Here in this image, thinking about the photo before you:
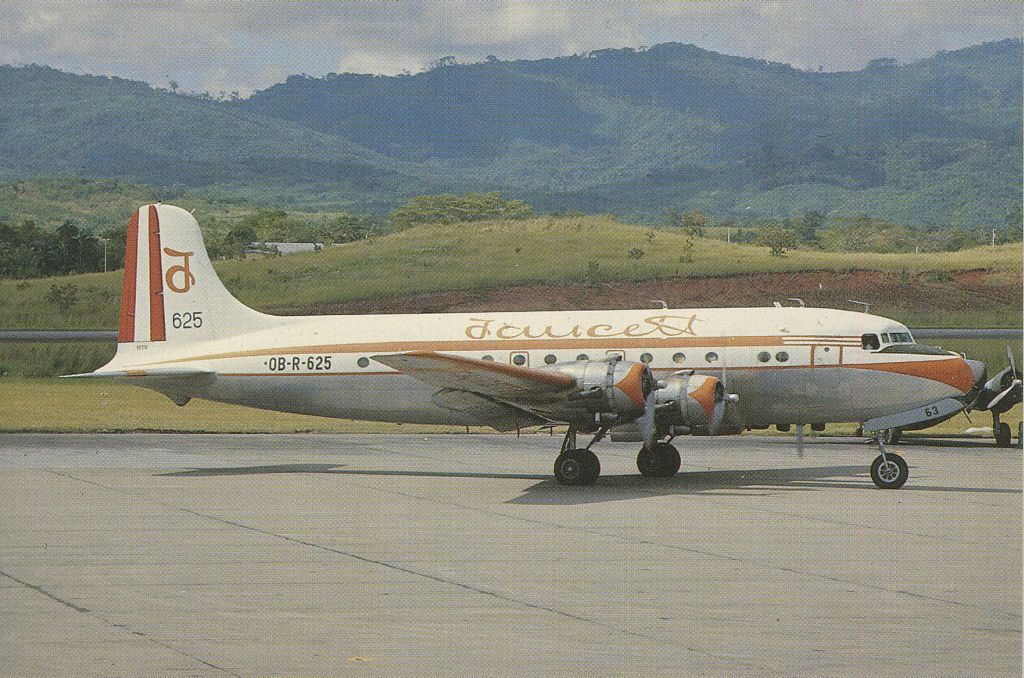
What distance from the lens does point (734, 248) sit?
3497 inches

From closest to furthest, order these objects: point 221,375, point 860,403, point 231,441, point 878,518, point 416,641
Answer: point 416,641, point 878,518, point 860,403, point 221,375, point 231,441

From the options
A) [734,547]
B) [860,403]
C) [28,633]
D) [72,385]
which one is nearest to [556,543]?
[734,547]

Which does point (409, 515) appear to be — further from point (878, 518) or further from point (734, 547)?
point (878, 518)

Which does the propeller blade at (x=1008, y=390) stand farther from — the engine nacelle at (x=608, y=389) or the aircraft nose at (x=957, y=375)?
the engine nacelle at (x=608, y=389)

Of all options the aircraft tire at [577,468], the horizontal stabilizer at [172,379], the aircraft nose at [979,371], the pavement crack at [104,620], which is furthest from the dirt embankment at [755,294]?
the pavement crack at [104,620]

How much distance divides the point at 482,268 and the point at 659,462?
181ft

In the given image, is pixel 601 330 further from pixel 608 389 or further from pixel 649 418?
pixel 649 418

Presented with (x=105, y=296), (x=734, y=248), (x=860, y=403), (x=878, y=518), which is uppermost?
(x=734, y=248)

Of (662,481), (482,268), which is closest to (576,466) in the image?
(662,481)

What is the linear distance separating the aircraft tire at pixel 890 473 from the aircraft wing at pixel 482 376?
6173 mm

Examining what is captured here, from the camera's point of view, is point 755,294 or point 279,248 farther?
point 279,248

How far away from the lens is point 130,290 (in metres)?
30.9

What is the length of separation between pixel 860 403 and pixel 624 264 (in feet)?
183

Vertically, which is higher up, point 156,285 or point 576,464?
point 156,285
